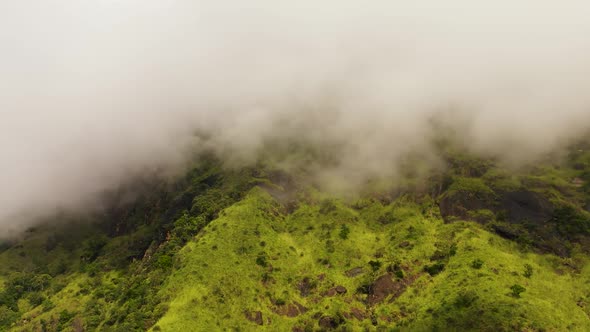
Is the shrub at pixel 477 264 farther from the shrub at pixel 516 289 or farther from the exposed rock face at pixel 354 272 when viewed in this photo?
the exposed rock face at pixel 354 272

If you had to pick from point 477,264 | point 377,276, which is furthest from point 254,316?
point 477,264

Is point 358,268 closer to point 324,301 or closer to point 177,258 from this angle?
point 324,301

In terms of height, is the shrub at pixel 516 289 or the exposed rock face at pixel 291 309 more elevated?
the shrub at pixel 516 289

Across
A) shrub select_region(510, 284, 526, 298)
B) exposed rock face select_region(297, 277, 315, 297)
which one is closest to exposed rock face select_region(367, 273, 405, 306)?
exposed rock face select_region(297, 277, 315, 297)

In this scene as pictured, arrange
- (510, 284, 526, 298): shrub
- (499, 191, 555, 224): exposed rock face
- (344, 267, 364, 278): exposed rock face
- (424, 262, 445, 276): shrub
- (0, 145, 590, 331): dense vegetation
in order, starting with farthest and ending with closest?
1. (499, 191, 555, 224): exposed rock face
2. (344, 267, 364, 278): exposed rock face
3. (424, 262, 445, 276): shrub
4. (0, 145, 590, 331): dense vegetation
5. (510, 284, 526, 298): shrub

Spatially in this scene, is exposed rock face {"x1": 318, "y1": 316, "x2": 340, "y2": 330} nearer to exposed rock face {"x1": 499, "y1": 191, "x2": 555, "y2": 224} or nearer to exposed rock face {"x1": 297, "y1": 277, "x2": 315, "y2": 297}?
exposed rock face {"x1": 297, "y1": 277, "x2": 315, "y2": 297}

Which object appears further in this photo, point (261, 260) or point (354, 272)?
point (261, 260)

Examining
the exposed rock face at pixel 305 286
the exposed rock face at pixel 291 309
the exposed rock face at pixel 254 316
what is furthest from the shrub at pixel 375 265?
the exposed rock face at pixel 254 316

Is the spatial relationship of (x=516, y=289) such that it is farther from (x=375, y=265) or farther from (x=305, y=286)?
(x=305, y=286)

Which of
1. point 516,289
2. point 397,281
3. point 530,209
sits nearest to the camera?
point 516,289

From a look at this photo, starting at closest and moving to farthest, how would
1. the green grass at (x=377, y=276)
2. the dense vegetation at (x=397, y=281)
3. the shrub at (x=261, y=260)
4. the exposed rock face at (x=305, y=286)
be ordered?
the green grass at (x=377, y=276) → the dense vegetation at (x=397, y=281) → the exposed rock face at (x=305, y=286) → the shrub at (x=261, y=260)

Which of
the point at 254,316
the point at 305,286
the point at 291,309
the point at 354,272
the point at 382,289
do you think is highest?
the point at 254,316

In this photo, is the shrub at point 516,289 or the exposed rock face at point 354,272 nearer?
the shrub at point 516,289
